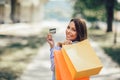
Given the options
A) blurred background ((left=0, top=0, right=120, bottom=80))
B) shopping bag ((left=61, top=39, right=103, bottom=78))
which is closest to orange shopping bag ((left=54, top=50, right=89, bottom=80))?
shopping bag ((left=61, top=39, right=103, bottom=78))

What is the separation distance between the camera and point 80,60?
1.99m

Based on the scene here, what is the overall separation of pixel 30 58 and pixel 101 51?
3.29 feet

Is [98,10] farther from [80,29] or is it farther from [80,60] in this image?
[80,60]

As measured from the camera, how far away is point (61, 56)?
2.02 meters

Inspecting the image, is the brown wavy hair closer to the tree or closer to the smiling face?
the smiling face

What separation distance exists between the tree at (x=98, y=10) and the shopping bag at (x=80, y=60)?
10.6ft

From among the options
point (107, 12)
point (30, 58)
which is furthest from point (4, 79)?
point (107, 12)

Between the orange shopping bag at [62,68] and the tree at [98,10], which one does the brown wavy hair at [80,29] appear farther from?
the tree at [98,10]

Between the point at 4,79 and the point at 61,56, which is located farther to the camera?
the point at 4,79

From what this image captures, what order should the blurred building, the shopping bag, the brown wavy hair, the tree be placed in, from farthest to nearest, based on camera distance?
1. the tree
2. the blurred building
3. the brown wavy hair
4. the shopping bag

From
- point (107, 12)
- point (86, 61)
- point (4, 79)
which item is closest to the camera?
point (86, 61)

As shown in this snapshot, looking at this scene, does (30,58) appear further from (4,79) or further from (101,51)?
(101,51)

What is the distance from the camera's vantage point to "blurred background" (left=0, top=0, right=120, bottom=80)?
16.3 ft

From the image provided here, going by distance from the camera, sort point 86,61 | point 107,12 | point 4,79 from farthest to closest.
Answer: point 107,12 < point 4,79 < point 86,61
